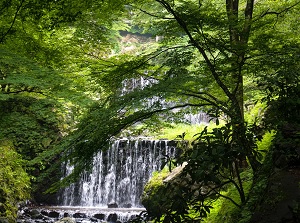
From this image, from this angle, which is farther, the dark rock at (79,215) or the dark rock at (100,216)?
the dark rock at (79,215)

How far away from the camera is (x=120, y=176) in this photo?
14102 millimetres

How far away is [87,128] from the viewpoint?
12.7 feet

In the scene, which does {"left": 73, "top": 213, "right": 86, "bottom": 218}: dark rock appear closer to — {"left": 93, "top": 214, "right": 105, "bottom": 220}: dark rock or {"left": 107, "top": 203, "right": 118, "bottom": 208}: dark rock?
{"left": 93, "top": 214, "right": 105, "bottom": 220}: dark rock

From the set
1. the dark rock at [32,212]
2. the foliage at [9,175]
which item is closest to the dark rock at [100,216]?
the dark rock at [32,212]

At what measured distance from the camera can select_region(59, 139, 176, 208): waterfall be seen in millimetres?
13688

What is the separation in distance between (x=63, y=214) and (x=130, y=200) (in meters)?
2.78

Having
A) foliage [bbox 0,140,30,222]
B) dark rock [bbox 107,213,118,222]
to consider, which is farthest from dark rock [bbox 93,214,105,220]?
foliage [bbox 0,140,30,222]

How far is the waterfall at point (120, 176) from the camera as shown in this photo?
1369 cm

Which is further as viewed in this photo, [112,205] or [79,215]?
[112,205]

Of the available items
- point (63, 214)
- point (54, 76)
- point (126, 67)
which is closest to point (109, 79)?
point (126, 67)

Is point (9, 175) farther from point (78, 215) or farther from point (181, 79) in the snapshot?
point (181, 79)

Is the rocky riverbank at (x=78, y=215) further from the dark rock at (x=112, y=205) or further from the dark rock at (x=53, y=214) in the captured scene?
the dark rock at (x=112, y=205)

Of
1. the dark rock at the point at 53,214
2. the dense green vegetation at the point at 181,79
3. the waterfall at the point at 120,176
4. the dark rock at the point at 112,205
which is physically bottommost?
the dark rock at the point at 53,214

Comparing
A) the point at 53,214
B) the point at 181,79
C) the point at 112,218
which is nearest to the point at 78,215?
the point at 53,214
